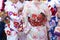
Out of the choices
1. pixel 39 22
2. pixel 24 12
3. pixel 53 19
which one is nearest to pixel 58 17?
pixel 53 19

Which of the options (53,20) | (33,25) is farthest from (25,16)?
(53,20)

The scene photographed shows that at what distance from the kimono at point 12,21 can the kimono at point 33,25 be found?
2.6 inches

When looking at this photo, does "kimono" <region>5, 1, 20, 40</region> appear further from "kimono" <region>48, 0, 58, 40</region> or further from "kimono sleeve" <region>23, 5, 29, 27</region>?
"kimono" <region>48, 0, 58, 40</region>

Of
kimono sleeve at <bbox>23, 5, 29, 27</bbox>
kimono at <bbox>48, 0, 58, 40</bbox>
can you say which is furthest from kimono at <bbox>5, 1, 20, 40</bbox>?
kimono at <bbox>48, 0, 58, 40</bbox>

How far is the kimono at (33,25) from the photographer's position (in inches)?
45.8

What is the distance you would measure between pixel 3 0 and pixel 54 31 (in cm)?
47

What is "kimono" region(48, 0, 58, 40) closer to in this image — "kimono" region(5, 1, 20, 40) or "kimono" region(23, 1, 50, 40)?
"kimono" region(23, 1, 50, 40)

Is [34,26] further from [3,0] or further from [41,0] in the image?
[3,0]

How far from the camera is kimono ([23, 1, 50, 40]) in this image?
1164 mm

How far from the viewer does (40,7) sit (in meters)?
1.22

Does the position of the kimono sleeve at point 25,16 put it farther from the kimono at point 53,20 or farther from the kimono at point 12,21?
the kimono at point 53,20

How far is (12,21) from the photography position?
1.21 meters

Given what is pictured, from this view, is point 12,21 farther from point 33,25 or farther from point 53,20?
point 53,20

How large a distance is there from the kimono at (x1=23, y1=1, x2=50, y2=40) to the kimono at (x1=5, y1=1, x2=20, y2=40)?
2.6 inches
